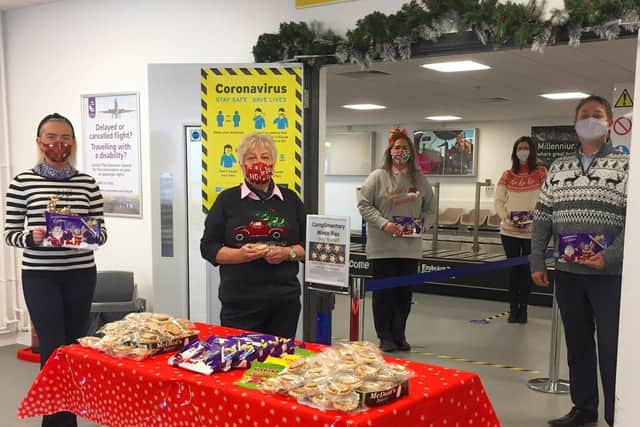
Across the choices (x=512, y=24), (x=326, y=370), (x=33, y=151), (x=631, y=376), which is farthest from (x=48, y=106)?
(x=631, y=376)

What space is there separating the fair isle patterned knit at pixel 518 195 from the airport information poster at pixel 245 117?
3.21 m

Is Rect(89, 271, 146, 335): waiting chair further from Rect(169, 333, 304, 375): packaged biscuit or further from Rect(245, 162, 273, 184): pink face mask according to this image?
Rect(169, 333, 304, 375): packaged biscuit

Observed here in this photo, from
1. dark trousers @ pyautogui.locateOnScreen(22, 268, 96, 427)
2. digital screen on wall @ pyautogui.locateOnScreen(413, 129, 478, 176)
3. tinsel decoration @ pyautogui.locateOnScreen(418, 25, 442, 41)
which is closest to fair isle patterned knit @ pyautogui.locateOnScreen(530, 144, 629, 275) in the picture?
tinsel decoration @ pyautogui.locateOnScreen(418, 25, 442, 41)

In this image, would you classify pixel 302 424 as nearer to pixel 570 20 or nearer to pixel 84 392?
pixel 84 392

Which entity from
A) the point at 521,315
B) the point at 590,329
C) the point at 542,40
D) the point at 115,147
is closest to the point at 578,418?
the point at 590,329

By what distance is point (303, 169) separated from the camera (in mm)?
4062

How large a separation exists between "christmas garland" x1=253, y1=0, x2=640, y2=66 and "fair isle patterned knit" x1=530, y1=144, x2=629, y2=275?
25.3 inches

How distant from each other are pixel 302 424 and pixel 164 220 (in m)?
2.78

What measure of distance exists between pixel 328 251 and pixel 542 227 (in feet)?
5.03

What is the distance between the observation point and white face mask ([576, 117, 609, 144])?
10.5 feet

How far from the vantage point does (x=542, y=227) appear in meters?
3.50

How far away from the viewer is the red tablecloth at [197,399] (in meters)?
1.68

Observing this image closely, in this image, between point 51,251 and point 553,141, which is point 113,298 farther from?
point 553,141

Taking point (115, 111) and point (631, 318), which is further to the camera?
point (115, 111)
